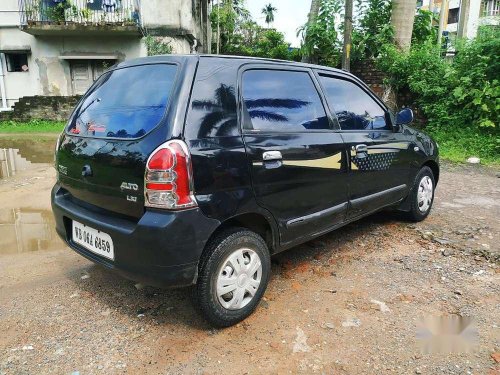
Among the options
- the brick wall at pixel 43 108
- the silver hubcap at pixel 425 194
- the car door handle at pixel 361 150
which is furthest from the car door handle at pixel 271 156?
the brick wall at pixel 43 108

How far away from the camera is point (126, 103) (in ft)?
8.43

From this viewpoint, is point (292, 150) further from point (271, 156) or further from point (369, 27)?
point (369, 27)

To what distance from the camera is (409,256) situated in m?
3.63

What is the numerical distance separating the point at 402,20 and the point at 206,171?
1021 cm

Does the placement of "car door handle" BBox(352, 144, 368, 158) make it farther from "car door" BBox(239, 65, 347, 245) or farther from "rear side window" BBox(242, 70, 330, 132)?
"rear side window" BBox(242, 70, 330, 132)

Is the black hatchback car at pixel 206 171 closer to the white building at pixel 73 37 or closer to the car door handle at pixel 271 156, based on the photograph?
the car door handle at pixel 271 156

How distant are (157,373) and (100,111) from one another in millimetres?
1703

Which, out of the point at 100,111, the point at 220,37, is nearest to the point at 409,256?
the point at 100,111

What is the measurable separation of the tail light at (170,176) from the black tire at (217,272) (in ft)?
1.16

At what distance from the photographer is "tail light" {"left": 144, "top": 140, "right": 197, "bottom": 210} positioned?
2150 mm

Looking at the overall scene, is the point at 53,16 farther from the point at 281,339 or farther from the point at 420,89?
the point at 281,339

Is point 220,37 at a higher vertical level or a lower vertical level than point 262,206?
higher

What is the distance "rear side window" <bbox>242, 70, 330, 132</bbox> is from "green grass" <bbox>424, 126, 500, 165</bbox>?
20.5 feet

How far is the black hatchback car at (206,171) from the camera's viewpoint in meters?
2.21
